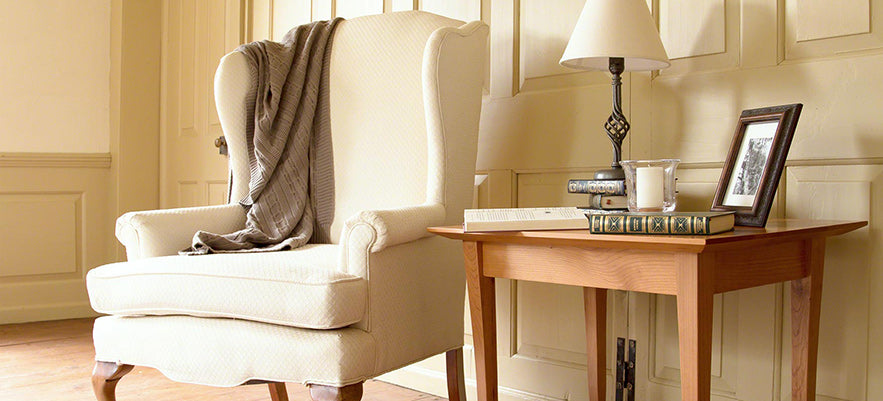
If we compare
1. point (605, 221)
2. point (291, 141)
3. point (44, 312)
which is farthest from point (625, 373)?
point (44, 312)

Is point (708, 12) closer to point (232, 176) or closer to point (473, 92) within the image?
point (473, 92)

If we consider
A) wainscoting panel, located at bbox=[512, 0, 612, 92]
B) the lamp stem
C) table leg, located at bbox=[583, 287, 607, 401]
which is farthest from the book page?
wainscoting panel, located at bbox=[512, 0, 612, 92]

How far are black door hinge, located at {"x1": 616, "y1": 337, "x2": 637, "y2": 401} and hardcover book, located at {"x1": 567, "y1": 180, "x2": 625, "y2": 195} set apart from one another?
452mm

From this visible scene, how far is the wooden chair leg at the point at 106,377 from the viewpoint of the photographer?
1715 mm

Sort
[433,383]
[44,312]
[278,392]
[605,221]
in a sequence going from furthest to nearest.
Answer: [44,312]
[433,383]
[278,392]
[605,221]

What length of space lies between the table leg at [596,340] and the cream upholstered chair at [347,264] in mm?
301

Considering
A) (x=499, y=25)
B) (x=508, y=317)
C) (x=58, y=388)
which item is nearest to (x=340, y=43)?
(x=499, y=25)

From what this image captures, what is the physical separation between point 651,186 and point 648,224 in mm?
180

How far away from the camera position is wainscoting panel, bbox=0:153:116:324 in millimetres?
3562

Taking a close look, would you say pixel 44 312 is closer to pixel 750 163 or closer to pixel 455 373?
pixel 455 373

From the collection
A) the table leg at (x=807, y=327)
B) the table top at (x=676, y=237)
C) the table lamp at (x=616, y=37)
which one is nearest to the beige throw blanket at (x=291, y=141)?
the table top at (x=676, y=237)

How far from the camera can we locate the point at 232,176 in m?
2.16

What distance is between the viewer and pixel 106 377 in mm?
1724

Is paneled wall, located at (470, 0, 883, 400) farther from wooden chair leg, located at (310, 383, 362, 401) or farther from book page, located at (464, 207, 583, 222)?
wooden chair leg, located at (310, 383, 362, 401)
